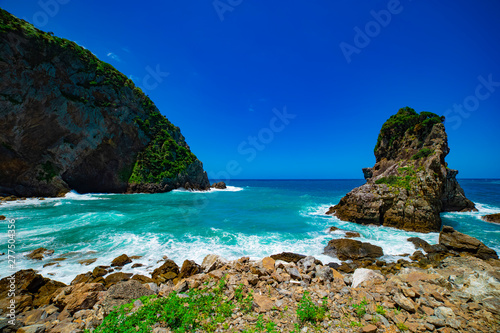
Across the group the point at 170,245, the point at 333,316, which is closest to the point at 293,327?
the point at 333,316

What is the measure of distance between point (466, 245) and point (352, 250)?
7463mm

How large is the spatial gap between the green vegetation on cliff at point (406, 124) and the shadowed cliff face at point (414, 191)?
0.31ft

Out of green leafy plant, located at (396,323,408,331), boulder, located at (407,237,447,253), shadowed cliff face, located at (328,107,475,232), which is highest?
shadowed cliff face, located at (328,107,475,232)

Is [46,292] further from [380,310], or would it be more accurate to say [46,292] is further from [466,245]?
[466,245]

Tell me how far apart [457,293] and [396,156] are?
28887 millimetres

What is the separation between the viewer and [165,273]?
8.98 metres

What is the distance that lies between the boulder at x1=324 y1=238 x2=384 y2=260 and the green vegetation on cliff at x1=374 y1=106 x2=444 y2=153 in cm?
2236

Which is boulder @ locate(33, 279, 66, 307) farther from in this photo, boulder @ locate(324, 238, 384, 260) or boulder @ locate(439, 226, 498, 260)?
boulder @ locate(439, 226, 498, 260)

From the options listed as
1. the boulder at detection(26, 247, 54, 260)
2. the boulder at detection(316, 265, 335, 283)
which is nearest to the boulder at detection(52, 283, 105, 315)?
the boulder at detection(26, 247, 54, 260)

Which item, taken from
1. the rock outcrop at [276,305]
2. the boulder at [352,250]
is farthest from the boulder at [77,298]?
the boulder at [352,250]

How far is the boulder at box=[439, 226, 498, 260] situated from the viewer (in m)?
11.5

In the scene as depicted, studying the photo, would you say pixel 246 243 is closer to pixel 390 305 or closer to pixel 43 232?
pixel 390 305

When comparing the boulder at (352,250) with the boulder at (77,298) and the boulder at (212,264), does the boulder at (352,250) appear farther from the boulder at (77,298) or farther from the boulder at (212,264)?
the boulder at (77,298)

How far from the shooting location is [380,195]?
20.0m
